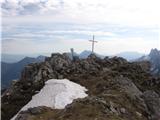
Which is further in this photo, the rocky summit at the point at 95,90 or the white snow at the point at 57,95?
the white snow at the point at 57,95

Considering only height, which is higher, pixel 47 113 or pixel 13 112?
pixel 47 113

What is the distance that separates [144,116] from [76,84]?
1610cm

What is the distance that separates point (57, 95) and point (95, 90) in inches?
342

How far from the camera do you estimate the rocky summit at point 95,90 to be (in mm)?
44719

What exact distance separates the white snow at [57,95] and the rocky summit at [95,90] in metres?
2.07

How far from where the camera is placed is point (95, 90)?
60125mm

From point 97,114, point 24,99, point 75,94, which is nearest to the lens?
point 97,114

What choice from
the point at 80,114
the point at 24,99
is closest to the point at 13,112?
the point at 24,99

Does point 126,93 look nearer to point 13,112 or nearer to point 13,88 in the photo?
point 13,112

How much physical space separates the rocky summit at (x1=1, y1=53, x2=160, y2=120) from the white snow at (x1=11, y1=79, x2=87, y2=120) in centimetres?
207

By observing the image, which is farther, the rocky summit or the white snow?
the white snow

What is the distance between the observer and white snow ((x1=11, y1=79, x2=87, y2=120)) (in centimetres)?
5134

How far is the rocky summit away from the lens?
4472 centimetres

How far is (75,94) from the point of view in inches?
2203
